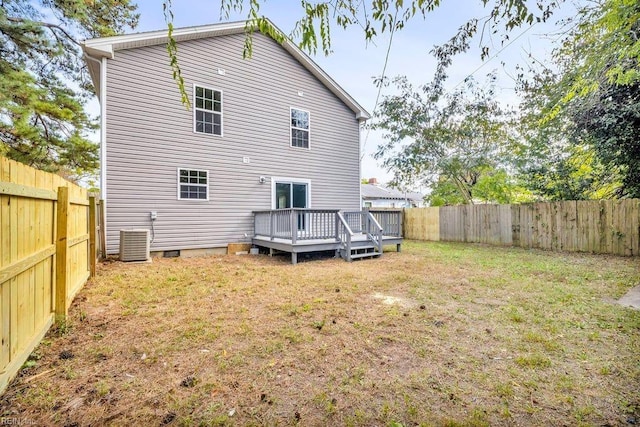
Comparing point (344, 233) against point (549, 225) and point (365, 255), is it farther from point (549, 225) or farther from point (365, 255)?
point (549, 225)

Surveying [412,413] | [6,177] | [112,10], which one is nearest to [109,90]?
[112,10]

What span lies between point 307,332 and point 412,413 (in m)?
1.44

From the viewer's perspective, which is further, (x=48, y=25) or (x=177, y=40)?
(x=48, y=25)

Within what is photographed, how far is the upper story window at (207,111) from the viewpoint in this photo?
844 cm

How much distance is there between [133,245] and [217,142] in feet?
11.9

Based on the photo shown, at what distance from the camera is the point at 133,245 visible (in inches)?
272

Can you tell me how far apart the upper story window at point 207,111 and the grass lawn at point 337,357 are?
513 cm

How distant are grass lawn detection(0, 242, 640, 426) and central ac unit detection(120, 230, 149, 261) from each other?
6.54 feet

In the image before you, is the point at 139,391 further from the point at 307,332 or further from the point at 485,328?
the point at 485,328

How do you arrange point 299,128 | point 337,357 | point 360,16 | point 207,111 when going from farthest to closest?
point 299,128, point 207,111, point 337,357, point 360,16

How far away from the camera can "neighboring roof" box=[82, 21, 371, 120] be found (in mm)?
7012

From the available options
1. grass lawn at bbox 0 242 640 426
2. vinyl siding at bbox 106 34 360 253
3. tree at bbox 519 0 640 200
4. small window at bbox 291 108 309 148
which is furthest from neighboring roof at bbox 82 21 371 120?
grass lawn at bbox 0 242 640 426

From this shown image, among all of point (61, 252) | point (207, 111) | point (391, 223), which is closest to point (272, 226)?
point (391, 223)

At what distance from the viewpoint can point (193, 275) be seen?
5.81 metres
